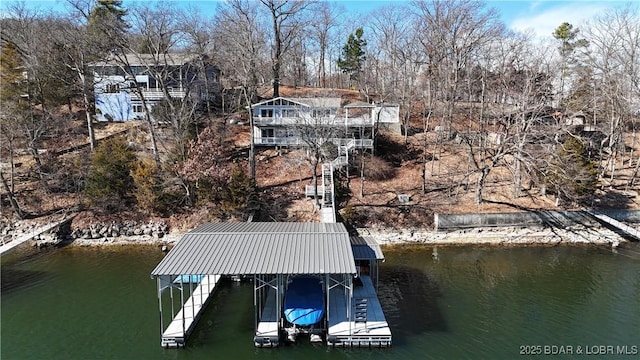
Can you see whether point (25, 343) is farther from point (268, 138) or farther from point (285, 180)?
point (268, 138)

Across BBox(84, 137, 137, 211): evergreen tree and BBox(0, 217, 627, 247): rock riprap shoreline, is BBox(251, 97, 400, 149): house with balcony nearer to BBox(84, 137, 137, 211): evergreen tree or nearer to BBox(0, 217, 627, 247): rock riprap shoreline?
BBox(0, 217, 627, 247): rock riprap shoreline

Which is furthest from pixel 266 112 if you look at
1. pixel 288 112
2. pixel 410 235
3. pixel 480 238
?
pixel 480 238

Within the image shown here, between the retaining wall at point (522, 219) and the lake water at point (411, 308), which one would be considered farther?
the retaining wall at point (522, 219)

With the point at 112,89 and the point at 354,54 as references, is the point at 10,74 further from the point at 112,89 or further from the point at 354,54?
the point at 354,54

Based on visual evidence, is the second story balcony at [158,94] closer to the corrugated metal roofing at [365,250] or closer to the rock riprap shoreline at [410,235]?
the rock riprap shoreline at [410,235]

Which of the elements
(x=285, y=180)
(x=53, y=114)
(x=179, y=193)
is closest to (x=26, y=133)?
(x=53, y=114)

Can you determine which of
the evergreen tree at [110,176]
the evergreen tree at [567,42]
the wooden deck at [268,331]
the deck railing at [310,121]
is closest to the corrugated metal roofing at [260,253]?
the wooden deck at [268,331]
